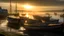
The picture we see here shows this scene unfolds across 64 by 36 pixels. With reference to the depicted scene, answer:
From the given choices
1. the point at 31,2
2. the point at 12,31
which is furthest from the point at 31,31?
the point at 31,2

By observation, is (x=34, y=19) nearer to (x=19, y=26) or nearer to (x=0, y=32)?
(x=19, y=26)

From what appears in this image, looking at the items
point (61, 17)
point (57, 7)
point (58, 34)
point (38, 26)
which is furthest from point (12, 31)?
point (57, 7)

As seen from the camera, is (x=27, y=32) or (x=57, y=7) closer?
(x=27, y=32)

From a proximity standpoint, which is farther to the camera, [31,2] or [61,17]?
[31,2]

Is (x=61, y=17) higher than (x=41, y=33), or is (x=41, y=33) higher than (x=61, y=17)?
(x=61, y=17)

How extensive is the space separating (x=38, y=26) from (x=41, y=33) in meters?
0.07

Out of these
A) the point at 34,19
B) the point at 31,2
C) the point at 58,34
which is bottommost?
the point at 58,34

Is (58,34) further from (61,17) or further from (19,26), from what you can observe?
(19,26)

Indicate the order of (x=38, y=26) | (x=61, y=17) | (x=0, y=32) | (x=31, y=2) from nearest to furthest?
1. (x=0, y=32)
2. (x=38, y=26)
3. (x=61, y=17)
4. (x=31, y=2)

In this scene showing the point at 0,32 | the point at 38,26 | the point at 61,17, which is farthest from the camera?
the point at 61,17

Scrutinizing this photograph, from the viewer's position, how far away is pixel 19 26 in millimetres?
1627

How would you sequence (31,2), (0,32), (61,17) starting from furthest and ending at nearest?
A: 1. (31,2)
2. (61,17)
3. (0,32)

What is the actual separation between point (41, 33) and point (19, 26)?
0.65 ft

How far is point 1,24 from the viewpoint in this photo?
1.67 m
